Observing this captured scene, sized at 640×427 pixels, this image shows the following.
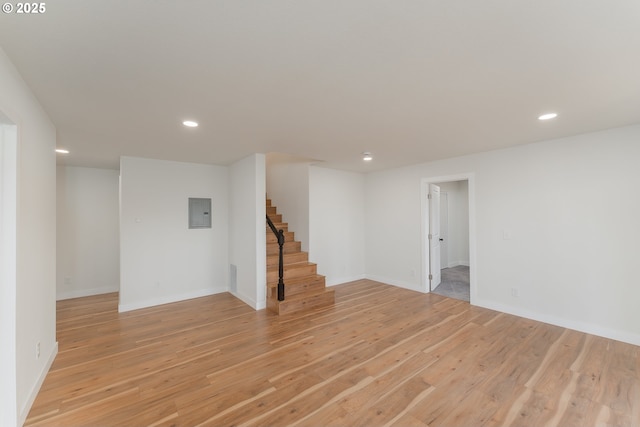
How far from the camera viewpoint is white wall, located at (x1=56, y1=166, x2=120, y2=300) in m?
4.79

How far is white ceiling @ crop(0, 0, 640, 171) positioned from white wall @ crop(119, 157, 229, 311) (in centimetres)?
136

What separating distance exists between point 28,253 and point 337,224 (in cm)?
443

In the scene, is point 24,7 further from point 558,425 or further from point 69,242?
point 69,242

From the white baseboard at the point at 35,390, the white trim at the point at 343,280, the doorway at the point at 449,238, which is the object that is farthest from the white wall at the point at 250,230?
the doorway at the point at 449,238

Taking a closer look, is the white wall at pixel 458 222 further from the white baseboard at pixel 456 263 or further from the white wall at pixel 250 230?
the white wall at pixel 250 230

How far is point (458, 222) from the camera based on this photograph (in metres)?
7.50

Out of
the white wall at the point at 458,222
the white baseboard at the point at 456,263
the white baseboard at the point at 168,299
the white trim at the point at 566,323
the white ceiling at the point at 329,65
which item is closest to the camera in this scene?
the white ceiling at the point at 329,65

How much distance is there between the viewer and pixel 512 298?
12.6 feet

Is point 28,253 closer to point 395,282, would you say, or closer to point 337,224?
point 337,224

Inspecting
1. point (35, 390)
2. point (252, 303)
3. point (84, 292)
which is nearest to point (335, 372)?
point (252, 303)

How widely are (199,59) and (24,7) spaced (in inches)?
29.9

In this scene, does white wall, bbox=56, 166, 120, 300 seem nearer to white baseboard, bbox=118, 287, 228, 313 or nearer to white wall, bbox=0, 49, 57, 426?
white baseboard, bbox=118, 287, 228, 313

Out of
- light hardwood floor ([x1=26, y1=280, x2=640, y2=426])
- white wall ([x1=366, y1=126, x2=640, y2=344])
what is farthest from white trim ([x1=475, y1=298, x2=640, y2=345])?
light hardwood floor ([x1=26, y1=280, x2=640, y2=426])

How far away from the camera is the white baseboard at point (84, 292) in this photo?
186 inches
